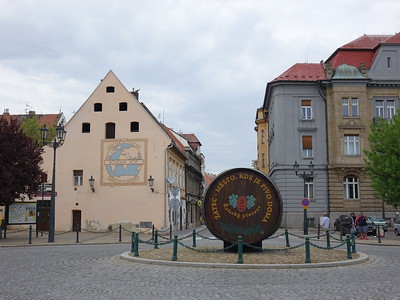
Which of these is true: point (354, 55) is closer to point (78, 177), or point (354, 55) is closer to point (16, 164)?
point (78, 177)

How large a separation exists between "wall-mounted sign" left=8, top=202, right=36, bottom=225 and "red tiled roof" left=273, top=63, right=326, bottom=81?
2406 centimetres

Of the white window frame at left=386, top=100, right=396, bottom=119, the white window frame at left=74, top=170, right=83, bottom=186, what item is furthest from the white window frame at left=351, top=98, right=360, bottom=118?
the white window frame at left=74, top=170, right=83, bottom=186

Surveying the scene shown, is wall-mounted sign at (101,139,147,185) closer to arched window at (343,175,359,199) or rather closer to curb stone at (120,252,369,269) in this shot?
arched window at (343,175,359,199)

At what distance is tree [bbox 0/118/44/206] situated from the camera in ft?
84.8

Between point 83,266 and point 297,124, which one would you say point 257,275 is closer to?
point 83,266

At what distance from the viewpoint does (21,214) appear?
99.2 ft

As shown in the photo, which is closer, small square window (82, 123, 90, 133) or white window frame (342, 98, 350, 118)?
small square window (82, 123, 90, 133)

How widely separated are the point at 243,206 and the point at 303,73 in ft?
101

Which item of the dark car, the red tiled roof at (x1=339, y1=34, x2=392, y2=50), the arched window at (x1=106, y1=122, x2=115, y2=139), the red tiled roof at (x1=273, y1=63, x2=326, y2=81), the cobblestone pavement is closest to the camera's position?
the cobblestone pavement


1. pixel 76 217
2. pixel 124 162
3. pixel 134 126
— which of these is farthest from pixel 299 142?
pixel 76 217

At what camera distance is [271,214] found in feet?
50.9

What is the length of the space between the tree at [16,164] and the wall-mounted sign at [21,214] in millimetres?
2245

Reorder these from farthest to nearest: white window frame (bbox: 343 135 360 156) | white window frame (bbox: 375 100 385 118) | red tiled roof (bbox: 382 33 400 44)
Answer: white window frame (bbox: 375 100 385 118) < red tiled roof (bbox: 382 33 400 44) < white window frame (bbox: 343 135 360 156)

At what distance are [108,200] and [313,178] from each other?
1794 centimetres
